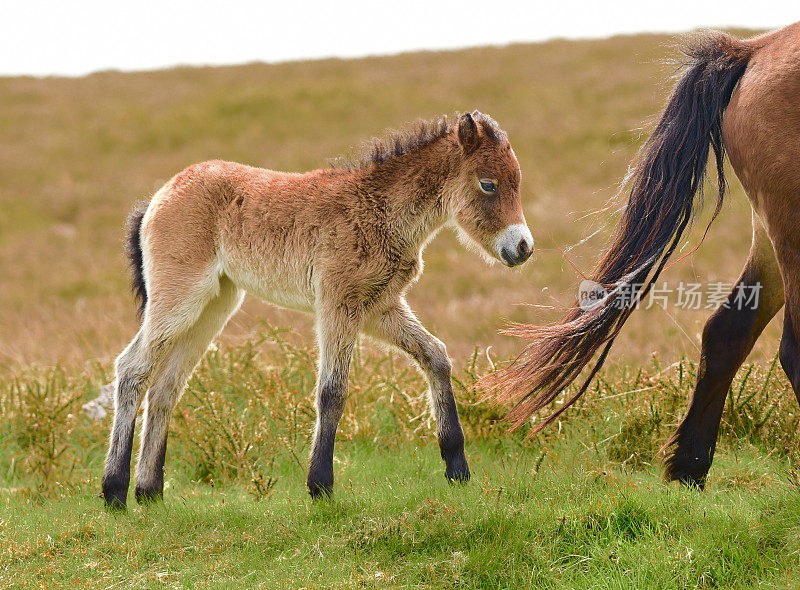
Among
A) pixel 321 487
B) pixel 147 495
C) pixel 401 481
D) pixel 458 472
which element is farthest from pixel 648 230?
pixel 147 495

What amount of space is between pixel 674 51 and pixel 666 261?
147 cm

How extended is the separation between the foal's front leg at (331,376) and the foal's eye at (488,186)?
112 cm

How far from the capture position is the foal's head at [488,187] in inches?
187

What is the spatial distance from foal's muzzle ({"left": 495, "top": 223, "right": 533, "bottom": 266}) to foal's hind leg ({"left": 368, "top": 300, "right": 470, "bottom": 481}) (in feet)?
2.44

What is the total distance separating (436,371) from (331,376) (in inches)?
26.4

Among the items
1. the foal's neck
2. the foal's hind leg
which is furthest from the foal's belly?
the foal's neck

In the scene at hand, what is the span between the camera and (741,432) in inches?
223

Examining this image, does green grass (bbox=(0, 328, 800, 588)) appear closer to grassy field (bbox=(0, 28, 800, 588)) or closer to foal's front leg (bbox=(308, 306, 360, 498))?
grassy field (bbox=(0, 28, 800, 588))

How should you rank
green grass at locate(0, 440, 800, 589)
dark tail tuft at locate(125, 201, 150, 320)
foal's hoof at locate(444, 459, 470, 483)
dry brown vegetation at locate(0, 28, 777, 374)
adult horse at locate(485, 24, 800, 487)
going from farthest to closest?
dry brown vegetation at locate(0, 28, 777, 374)
dark tail tuft at locate(125, 201, 150, 320)
foal's hoof at locate(444, 459, 470, 483)
adult horse at locate(485, 24, 800, 487)
green grass at locate(0, 440, 800, 589)

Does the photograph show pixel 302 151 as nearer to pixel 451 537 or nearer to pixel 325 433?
pixel 325 433

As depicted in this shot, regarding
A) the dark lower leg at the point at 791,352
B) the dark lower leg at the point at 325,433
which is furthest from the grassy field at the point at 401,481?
the dark lower leg at the point at 791,352

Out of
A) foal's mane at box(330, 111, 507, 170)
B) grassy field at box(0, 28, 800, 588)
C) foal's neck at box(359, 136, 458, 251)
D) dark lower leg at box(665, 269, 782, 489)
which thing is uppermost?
foal's mane at box(330, 111, 507, 170)

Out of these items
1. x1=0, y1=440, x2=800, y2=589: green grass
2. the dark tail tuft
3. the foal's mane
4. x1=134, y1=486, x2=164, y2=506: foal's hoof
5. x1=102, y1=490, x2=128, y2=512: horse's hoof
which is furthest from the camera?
the dark tail tuft

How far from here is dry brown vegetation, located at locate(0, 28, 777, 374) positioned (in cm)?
1393
